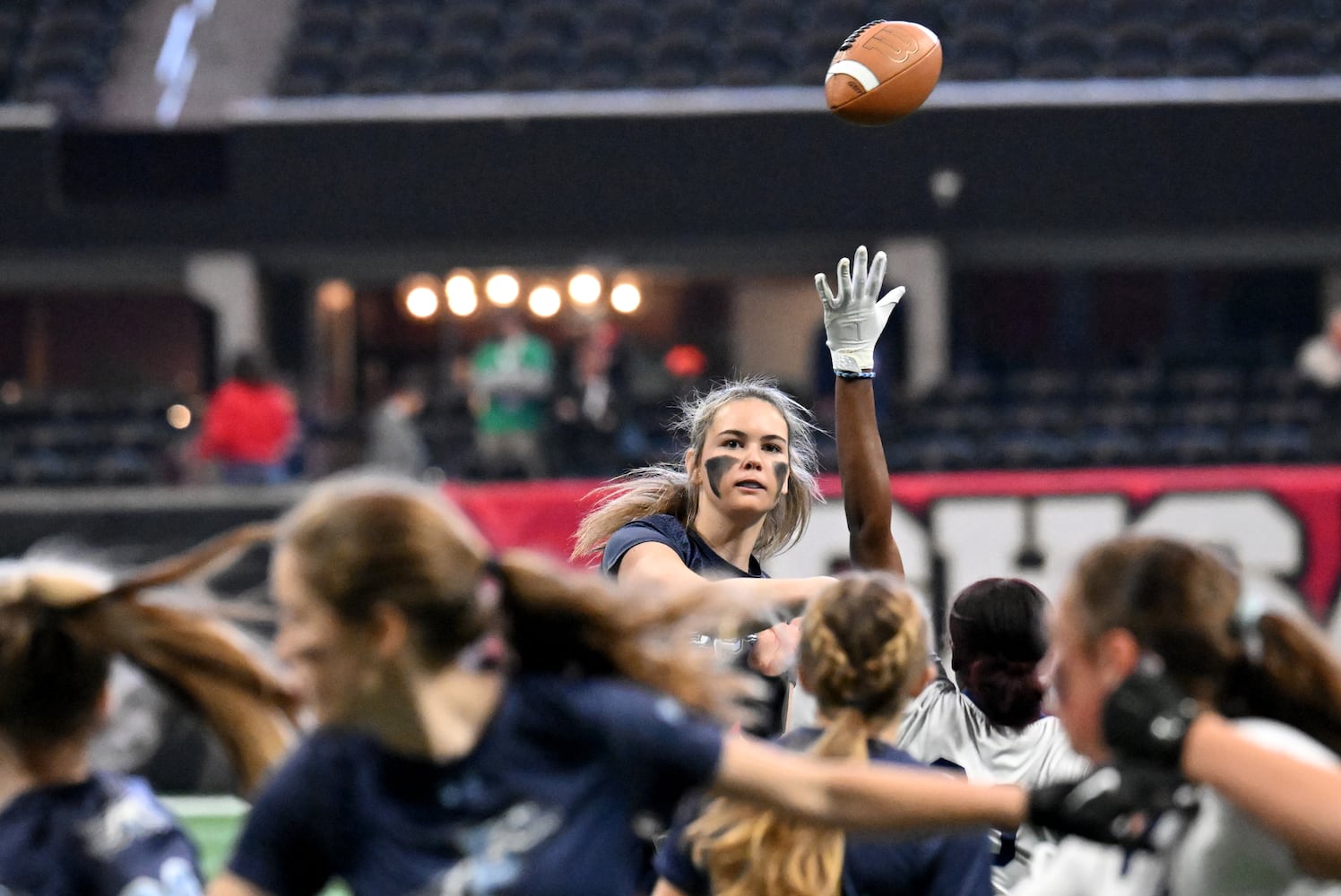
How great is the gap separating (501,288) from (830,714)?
16.6 metres

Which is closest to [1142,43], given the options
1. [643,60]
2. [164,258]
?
[643,60]

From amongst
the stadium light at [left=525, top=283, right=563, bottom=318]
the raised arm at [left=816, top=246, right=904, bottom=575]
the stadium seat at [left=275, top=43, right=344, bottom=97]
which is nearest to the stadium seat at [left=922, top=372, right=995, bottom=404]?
the stadium light at [left=525, top=283, right=563, bottom=318]

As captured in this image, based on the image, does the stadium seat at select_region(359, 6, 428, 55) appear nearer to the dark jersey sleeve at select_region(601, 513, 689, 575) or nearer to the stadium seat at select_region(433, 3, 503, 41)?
the stadium seat at select_region(433, 3, 503, 41)

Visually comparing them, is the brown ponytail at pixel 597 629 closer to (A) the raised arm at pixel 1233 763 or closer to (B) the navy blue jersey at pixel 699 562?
(A) the raised arm at pixel 1233 763

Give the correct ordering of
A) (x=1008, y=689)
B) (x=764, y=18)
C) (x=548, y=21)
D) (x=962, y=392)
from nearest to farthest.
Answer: (x=1008, y=689)
(x=962, y=392)
(x=764, y=18)
(x=548, y=21)

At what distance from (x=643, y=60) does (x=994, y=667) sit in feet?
49.7

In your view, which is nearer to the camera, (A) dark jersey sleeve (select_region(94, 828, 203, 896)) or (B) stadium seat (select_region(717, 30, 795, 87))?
(A) dark jersey sleeve (select_region(94, 828, 203, 896))

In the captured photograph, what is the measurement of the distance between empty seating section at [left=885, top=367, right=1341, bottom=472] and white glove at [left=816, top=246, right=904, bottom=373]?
965 centimetres

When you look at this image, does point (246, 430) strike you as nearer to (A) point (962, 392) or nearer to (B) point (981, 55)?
(A) point (962, 392)

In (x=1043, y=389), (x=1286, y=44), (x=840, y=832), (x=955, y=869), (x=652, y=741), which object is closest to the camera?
(x=652, y=741)

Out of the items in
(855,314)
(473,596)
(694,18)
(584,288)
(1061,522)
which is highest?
(694,18)

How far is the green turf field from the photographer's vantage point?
8.30 meters

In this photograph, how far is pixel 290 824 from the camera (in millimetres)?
2412

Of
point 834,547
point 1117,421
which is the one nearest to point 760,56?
point 1117,421
